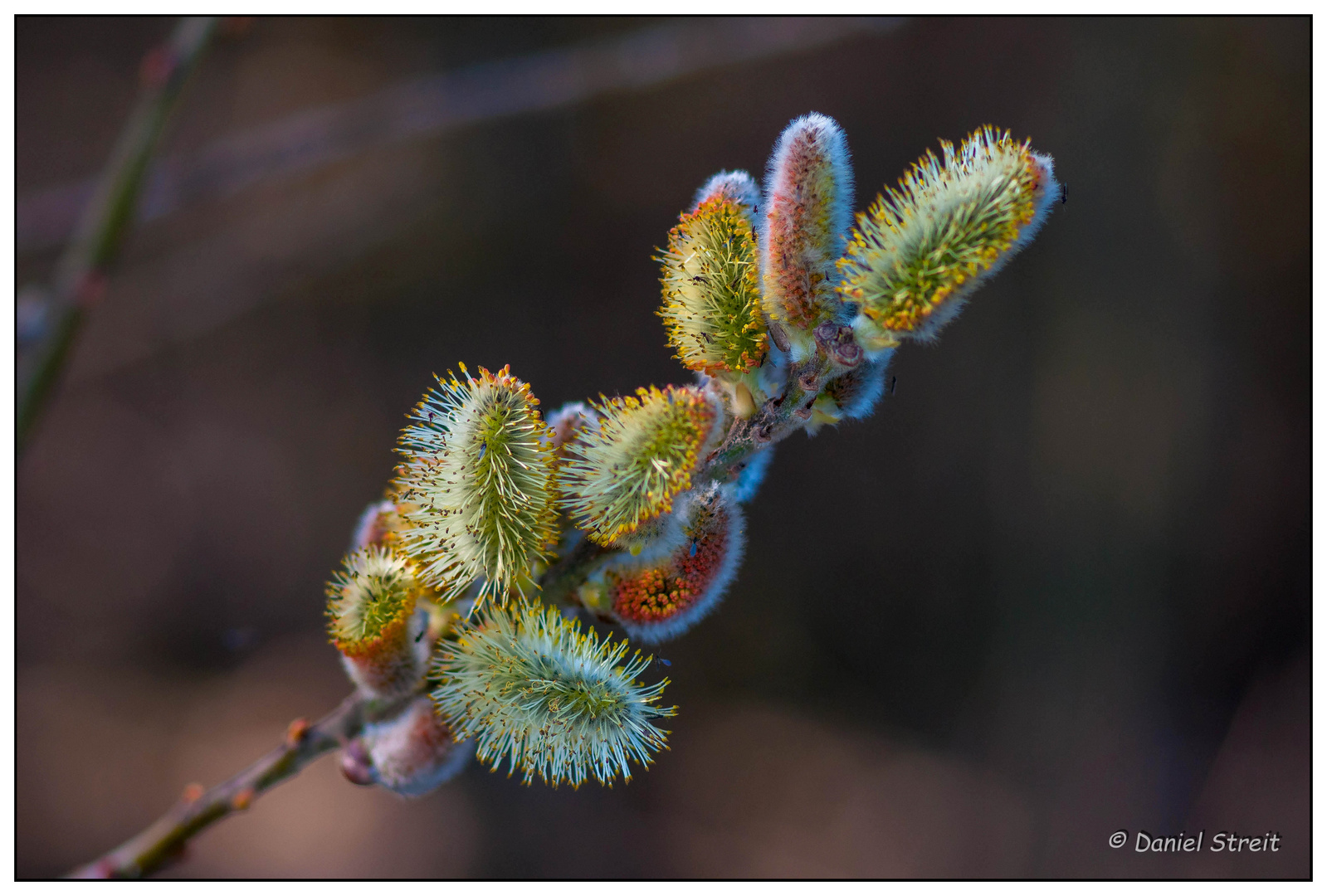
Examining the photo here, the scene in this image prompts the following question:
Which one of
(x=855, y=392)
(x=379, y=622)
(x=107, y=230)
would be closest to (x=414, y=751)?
(x=379, y=622)

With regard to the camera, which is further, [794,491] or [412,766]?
[794,491]

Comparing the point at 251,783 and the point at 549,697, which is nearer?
the point at 549,697

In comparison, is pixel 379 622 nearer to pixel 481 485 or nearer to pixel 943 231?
pixel 481 485

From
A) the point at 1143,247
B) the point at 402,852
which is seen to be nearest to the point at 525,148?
the point at 1143,247

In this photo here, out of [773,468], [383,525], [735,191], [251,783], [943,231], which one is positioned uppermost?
[773,468]

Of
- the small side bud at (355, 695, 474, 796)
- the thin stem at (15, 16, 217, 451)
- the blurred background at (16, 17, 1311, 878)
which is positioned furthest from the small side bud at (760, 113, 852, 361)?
the blurred background at (16, 17, 1311, 878)

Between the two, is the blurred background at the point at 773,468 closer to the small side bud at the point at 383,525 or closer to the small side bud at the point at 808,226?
the small side bud at the point at 383,525

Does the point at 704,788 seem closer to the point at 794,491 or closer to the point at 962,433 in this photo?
the point at 794,491

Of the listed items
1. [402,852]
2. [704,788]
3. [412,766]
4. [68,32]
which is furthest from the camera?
[704,788]
